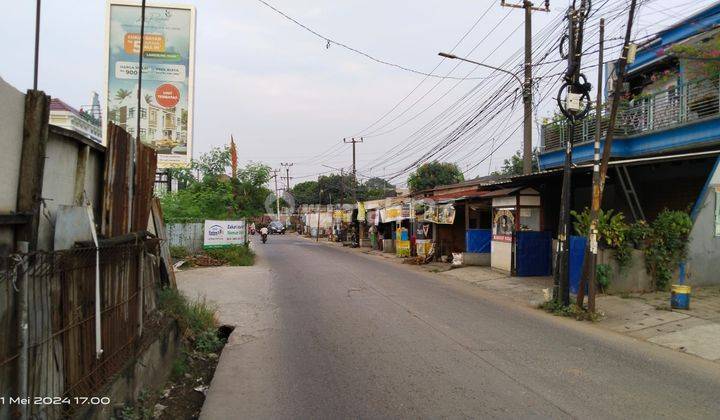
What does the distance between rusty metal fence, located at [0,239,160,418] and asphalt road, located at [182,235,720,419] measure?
1.28 m

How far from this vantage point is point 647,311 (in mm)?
10727

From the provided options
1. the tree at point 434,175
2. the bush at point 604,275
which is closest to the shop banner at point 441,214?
the bush at point 604,275

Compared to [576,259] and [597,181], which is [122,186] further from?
[576,259]

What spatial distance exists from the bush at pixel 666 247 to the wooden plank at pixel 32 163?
42.8 ft

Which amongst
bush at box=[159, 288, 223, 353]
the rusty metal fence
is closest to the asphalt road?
bush at box=[159, 288, 223, 353]

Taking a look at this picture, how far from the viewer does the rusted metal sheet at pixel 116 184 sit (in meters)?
5.00

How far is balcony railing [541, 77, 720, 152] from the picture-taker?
14281mm

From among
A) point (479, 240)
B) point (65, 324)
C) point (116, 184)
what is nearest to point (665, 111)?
Result: point (479, 240)

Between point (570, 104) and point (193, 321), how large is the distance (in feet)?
30.0

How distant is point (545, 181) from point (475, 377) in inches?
471

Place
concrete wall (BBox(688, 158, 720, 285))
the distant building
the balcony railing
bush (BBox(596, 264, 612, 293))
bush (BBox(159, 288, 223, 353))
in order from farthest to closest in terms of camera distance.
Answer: the distant building → the balcony railing → concrete wall (BBox(688, 158, 720, 285)) → bush (BBox(596, 264, 612, 293)) → bush (BBox(159, 288, 223, 353))

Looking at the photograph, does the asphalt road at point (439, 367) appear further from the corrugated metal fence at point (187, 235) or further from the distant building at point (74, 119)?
the corrugated metal fence at point (187, 235)

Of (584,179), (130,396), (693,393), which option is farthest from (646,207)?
(130,396)

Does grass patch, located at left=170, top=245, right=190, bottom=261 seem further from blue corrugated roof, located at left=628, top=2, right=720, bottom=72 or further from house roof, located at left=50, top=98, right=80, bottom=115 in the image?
blue corrugated roof, located at left=628, top=2, right=720, bottom=72
